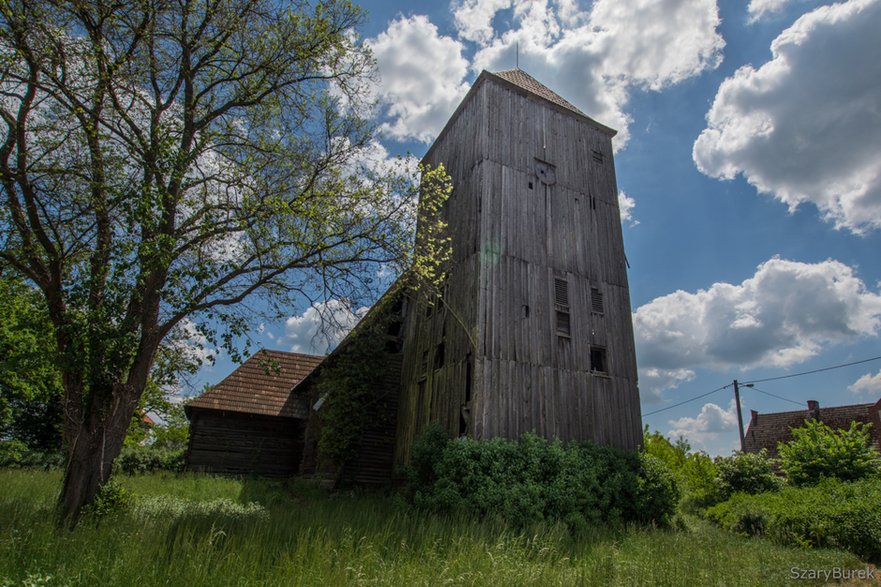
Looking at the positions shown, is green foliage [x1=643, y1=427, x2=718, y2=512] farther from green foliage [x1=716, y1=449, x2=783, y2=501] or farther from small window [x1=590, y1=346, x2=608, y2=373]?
small window [x1=590, y1=346, x2=608, y2=373]

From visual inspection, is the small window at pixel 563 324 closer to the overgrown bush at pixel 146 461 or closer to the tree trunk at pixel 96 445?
the tree trunk at pixel 96 445

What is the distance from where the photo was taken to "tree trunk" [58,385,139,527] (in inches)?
358

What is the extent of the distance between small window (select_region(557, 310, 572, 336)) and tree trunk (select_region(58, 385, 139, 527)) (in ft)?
36.0

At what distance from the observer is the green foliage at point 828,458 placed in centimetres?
1491

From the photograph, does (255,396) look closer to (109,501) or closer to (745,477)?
(109,501)

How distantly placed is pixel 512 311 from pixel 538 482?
185 inches

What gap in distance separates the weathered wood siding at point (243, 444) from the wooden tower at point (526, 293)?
28.0 ft

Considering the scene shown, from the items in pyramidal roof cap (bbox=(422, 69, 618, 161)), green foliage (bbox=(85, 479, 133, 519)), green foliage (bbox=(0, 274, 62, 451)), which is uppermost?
pyramidal roof cap (bbox=(422, 69, 618, 161))

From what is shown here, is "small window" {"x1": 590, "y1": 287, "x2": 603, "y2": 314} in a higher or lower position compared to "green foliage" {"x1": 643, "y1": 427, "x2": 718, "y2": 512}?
higher

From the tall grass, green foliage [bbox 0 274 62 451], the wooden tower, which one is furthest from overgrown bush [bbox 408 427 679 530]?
green foliage [bbox 0 274 62 451]

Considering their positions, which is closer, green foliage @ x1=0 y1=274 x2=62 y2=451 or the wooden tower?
green foliage @ x1=0 y1=274 x2=62 y2=451

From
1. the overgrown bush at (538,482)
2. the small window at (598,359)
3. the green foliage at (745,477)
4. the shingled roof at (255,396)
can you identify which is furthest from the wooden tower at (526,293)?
the shingled roof at (255,396)

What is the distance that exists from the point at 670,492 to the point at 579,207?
365 inches

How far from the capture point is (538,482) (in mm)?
11625
